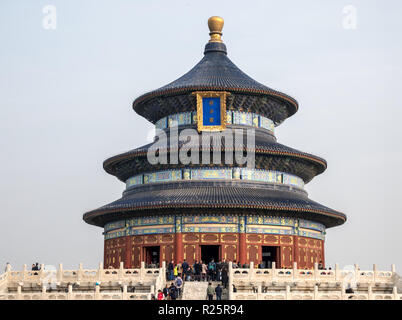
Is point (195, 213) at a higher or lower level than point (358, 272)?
higher

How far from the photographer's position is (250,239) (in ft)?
170

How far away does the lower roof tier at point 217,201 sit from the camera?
1992 inches

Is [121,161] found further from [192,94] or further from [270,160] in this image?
[270,160]

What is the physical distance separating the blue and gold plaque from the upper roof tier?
40cm

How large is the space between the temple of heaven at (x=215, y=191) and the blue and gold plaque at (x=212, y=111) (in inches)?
2.6

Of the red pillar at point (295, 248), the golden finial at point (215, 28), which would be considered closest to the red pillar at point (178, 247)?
the red pillar at point (295, 248)

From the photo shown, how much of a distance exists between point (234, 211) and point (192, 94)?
900cm

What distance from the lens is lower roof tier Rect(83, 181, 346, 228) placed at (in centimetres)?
5059

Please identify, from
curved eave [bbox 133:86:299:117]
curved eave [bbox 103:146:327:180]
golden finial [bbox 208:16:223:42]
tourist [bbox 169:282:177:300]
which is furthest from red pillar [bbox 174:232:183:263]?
golden finial [bbox 208:16:223:42]

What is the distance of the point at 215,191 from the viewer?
171ft

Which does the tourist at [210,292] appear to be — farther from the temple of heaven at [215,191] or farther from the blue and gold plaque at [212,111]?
the blue and gold plaque at [212,111]
